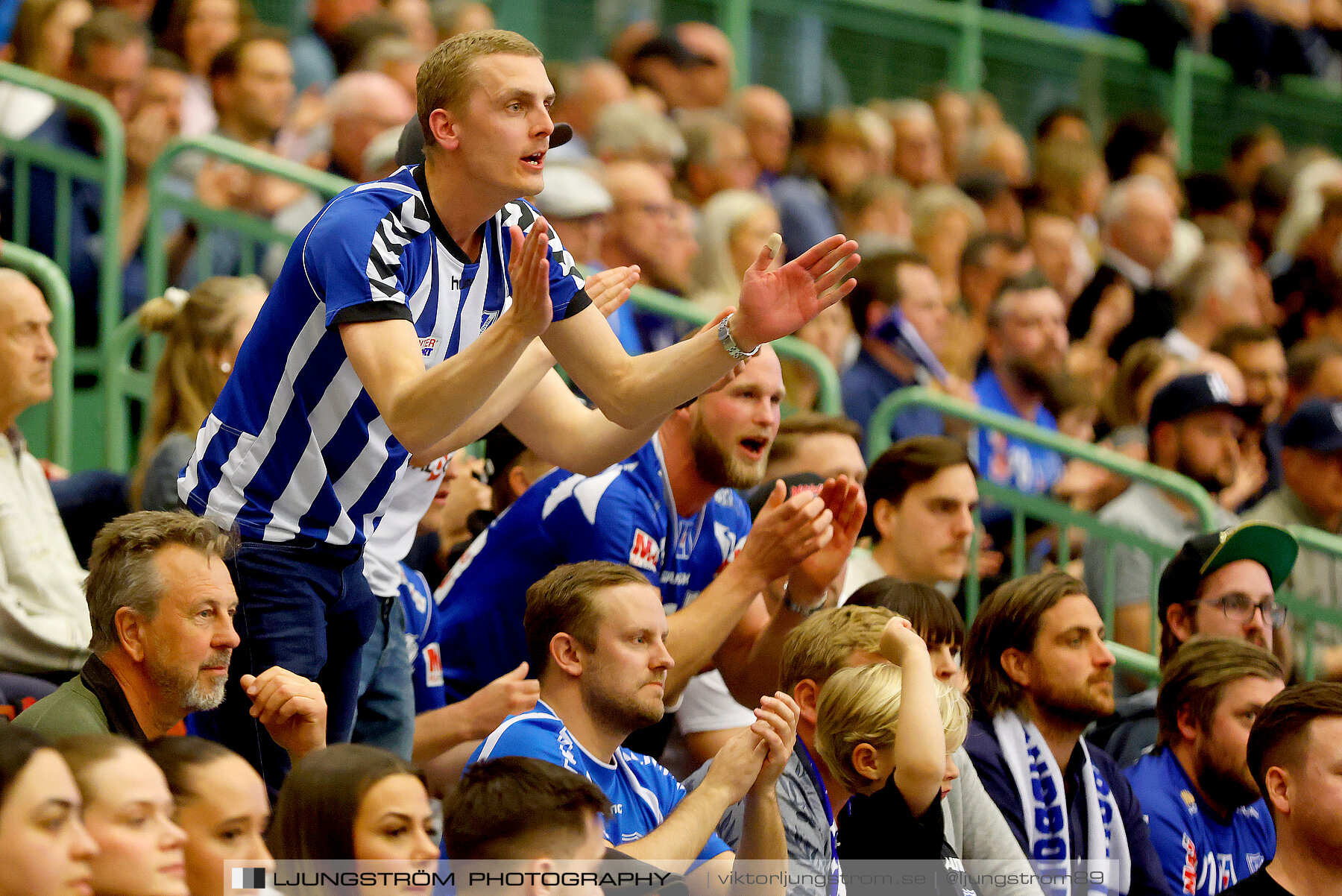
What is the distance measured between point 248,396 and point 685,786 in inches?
55.0

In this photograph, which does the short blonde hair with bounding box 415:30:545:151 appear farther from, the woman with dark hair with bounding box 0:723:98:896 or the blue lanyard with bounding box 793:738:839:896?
the blue lanyard with bounding box 793:738:839:896

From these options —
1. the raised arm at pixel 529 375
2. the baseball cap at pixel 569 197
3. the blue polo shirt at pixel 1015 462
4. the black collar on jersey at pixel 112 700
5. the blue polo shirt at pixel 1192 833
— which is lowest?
the blue polo shirt at pixel 1192 833

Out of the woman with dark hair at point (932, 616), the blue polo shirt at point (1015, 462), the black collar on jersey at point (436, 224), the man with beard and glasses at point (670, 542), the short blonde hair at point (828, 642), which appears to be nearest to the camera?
the black collar on jersey at point (436, 224)

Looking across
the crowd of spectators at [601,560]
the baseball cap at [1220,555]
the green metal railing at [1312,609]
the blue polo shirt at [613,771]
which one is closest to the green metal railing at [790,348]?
the crowd of spectators at [601,560]

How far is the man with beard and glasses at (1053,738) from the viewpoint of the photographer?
15.2 ft

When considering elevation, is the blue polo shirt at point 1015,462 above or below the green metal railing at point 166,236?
below

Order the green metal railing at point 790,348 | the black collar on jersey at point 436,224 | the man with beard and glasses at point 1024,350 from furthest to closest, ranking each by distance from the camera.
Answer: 1. the man with beard and glasses at point 1024,350
2. the green metal railing at point 790,348
3. the black collar on jersey at point 436,224

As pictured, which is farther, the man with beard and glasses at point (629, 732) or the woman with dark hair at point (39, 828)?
the man with beard and glasses at point (629, 732)

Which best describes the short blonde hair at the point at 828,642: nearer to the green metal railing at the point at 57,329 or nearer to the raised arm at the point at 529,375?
the raised arm at the point at 529,375

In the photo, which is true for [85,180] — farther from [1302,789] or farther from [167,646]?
[1302,789]

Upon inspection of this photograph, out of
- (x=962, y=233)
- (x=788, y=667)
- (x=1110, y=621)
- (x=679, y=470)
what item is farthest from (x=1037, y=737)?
(x=962, y=233)

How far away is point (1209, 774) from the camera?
5008 mm

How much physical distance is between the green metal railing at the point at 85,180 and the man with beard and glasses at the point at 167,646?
3.24 m

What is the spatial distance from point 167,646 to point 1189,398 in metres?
4.86
